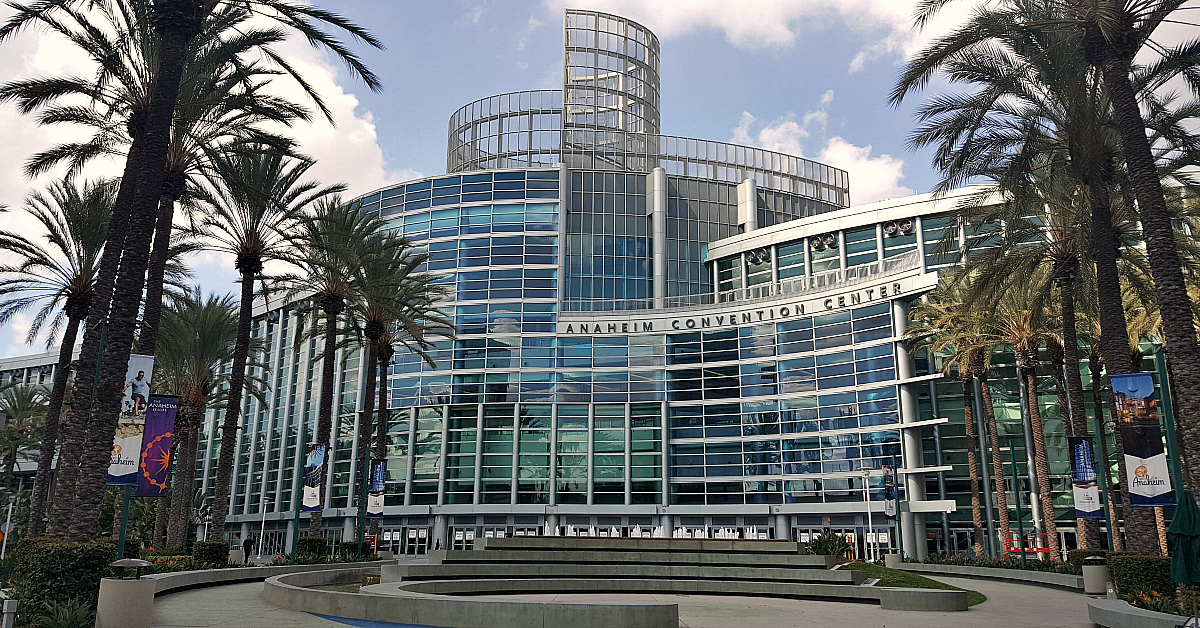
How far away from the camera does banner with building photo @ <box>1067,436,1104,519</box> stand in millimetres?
26016

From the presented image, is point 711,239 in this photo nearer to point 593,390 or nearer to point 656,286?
point 656,286

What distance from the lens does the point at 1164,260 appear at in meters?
18.6

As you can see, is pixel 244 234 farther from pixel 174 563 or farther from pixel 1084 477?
pixel 1084 477

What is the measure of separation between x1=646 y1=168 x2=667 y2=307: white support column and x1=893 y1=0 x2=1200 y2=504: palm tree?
1844 inches

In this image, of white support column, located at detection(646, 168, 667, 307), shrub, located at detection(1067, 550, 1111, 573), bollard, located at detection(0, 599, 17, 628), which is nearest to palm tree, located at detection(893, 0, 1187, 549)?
shrub, located at detection(1067, 550, 1111, 573)

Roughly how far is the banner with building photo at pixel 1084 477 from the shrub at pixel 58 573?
1014 inches

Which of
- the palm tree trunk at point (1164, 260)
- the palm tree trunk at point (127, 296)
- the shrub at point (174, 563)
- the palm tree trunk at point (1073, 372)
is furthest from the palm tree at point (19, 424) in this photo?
the palm tree trunk at point (1164, 260)

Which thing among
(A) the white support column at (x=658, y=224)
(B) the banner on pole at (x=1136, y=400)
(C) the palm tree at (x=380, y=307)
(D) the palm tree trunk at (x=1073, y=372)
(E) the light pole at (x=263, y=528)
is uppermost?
(A) the white support column at (x=658, y=224)

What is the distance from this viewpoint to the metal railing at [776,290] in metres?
57.4

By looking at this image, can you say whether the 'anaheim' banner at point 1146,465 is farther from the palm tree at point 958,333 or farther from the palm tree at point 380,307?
the palm tree at point 380,307

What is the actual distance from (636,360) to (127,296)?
48.9 m

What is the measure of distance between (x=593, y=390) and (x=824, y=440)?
1712cm

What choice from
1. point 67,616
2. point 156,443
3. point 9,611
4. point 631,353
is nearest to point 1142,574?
point 67,616

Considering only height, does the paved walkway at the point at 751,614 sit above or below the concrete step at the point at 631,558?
below
